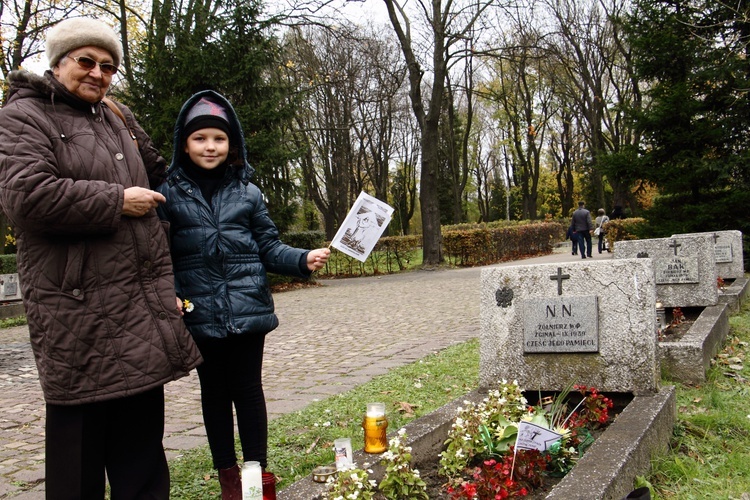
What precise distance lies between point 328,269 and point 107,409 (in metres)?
20.0

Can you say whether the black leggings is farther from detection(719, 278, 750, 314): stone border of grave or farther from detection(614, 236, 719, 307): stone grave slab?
detection(719, 278, 750, 314): stone border of grave

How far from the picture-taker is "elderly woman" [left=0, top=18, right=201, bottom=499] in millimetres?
2248

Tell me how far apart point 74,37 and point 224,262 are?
1.07 metres

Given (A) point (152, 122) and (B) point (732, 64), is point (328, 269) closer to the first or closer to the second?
(A) point (152, 122)

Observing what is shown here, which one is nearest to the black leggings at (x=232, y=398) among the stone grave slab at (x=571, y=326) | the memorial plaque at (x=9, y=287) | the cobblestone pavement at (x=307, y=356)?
the cobblestone pavement at (x=307, y=356)

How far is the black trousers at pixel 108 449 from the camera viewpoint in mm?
2326

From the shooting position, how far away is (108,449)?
2.50m

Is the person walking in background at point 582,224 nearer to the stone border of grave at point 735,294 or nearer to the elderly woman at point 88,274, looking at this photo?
the stone border of grave at point 735,294

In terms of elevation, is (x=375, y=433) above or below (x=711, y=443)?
above

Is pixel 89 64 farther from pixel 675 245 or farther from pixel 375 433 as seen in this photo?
pixel 675 245

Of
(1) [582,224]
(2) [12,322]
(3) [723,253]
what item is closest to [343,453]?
(3) [723,253]

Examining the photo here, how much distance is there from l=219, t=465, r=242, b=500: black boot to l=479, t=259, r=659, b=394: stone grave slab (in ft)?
6.10

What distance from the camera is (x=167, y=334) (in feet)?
7.97

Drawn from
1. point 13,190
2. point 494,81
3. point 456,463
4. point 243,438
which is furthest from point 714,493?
point 494,81
